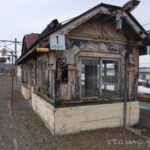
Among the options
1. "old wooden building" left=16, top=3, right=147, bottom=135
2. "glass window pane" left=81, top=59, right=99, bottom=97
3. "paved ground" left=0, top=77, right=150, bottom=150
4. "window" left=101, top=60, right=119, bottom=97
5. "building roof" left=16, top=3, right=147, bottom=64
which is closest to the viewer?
"paved ground" left=0, top=77, right=150, bottom=150

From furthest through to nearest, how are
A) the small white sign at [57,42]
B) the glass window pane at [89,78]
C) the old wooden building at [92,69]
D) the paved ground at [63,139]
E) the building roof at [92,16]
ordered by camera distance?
the glass window pane at [89,78] < the old wooden building at [92,69] < the building roof at [92,16] < the small white sign at [57,42] < the paved ground at [63,139]

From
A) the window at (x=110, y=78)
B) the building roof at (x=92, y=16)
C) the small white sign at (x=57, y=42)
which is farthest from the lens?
the window at (x=110, y=78)

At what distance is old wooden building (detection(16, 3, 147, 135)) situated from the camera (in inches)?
213

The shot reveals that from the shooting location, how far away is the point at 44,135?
5484 mm

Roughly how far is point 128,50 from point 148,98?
552 cm

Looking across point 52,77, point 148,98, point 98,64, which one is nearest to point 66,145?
point 52,77

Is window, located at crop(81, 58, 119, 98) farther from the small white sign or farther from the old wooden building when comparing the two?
the small white sign

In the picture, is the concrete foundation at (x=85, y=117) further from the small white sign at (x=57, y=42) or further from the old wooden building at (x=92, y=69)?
the small white sign at (x=57, y=42)

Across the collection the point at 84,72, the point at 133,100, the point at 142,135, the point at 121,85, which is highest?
the point at 84,72

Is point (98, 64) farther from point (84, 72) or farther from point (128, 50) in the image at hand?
point (128, 50)

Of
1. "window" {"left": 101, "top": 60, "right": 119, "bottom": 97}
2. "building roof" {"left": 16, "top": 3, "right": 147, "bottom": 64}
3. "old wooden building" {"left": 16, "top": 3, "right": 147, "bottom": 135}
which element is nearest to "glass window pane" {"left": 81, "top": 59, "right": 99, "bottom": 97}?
"old wooden building" {"left": 16, "top": 3, "right": 147, "bottom": 135}

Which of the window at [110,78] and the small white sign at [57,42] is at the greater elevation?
the small white sign at [57,42]

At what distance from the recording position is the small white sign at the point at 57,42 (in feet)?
16.7

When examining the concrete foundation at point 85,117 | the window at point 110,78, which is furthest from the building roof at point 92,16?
the concrete foundation at point 85,117
